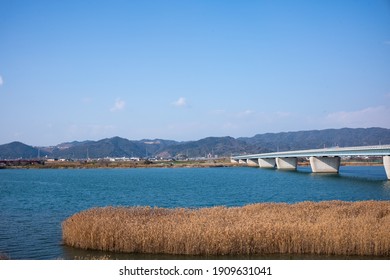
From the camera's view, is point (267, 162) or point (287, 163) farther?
point (267, 162)

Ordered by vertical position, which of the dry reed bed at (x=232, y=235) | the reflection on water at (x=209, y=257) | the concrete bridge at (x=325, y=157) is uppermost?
the concrete bridge at (x=325, y=157)

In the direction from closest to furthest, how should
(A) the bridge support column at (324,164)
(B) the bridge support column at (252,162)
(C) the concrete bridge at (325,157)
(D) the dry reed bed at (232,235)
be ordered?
(D) the dry reed bed at (232,235), (C) the concrete bridge at (325,157), (A) the bridge support column at (324,164), (B) the bridge support column at (252,162)

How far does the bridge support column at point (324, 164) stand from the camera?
93.8m

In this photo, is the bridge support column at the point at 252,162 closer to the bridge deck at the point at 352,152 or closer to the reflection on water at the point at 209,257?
the bridge deck at the point at 352,152

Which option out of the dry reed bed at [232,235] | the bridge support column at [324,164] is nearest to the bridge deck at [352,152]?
A: the bridge support column at [324,164]

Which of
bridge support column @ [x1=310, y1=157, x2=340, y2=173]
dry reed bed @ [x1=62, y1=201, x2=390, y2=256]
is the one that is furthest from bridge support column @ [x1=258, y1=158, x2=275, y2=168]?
dry reed bed @ [x1=62, y1=201, x2=390, y2=256]

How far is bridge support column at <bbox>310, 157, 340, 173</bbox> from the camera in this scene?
93750 mm

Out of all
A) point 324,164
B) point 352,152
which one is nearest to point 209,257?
point 352,152

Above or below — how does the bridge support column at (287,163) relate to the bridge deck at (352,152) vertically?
below

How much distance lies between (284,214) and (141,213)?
7.97 metres

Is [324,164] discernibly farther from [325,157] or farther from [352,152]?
[352,152]

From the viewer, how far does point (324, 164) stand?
94875 millimetres

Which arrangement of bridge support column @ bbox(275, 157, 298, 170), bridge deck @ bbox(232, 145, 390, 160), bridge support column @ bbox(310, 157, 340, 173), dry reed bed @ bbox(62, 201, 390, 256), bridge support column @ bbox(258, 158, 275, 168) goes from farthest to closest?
bridge support column @ bbox(258, 158, 275, 168) → bridge support column @ bbox(275, 157, 298, 170) → bridge support column @ bbox(310, 157, 340, 173) → bridge deck @ bbox(232, 145, 390, 160) → dry reed bed @ bbox(62, 201, 390, 256)

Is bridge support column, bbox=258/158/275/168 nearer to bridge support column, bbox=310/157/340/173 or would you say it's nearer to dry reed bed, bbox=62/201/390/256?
bridge support column, bbox=310/157/340/173
